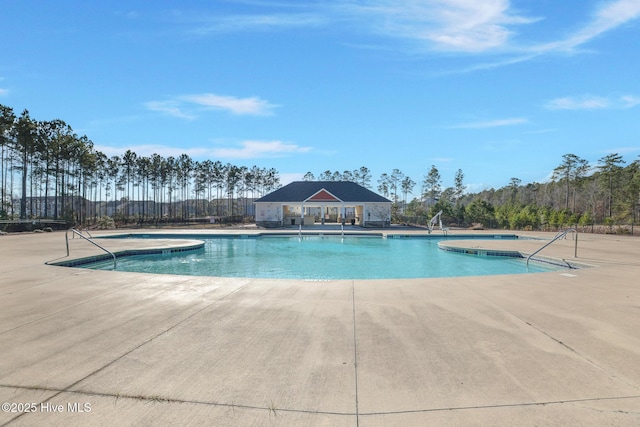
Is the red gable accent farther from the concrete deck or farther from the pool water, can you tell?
the concrete deck

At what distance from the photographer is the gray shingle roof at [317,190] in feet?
103

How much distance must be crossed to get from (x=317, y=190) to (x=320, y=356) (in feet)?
99.5

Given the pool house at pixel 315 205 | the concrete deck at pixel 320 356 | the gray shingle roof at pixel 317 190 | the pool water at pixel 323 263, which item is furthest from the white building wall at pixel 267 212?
the concrete deck at pixel 320 356

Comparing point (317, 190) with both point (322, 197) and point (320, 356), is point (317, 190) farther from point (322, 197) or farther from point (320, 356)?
point (320, 356)

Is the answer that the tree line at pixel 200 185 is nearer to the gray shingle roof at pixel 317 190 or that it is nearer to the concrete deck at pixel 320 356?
the gray shingle roof at pixel 317 190

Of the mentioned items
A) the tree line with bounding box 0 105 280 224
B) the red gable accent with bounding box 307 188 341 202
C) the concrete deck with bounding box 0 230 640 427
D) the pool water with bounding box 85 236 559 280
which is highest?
the tree line with bounding box 0 105 280 224

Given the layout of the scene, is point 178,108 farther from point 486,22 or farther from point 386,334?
point 386,334

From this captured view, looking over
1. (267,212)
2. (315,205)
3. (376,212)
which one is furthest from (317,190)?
(376,212)

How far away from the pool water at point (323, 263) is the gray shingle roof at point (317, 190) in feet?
49.5

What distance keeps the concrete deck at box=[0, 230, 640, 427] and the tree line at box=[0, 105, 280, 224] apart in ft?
85.1

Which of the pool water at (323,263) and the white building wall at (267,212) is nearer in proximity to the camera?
the pool water at (323,263)

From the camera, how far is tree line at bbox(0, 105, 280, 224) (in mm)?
27828

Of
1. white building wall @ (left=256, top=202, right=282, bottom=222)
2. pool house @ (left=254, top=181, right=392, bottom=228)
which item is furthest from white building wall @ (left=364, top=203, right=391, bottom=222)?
white building wall @ (left=256, top=202, right=282, bottom=222)

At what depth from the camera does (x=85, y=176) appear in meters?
38.1
